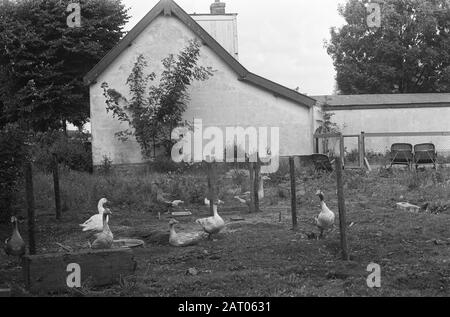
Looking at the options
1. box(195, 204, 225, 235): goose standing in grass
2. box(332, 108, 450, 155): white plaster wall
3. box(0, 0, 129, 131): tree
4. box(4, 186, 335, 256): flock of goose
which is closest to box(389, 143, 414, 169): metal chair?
box(332, 108, 450, 155): white plaster wall

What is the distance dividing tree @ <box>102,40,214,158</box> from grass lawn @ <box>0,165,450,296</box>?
5.92m

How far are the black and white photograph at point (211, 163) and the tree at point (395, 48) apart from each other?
6.1 inches

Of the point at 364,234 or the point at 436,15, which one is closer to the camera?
the point at 364,234

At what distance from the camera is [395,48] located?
138 ft

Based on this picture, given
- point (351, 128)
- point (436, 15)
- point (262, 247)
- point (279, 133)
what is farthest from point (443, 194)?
point (436, 15)

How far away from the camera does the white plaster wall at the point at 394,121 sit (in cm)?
3048

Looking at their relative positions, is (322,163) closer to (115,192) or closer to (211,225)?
(115,192)

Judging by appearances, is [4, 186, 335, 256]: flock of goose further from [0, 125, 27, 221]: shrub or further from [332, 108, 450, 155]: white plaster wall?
[332, 108, 450, 155]: white plaster wall

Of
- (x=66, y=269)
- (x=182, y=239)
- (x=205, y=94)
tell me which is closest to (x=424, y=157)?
(x=205, y=94)

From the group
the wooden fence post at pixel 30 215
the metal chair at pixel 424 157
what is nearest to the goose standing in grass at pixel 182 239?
the wooden fence post at pixel 30 215

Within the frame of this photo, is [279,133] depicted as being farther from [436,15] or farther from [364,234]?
[436,15]

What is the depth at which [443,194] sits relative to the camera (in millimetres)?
13625
